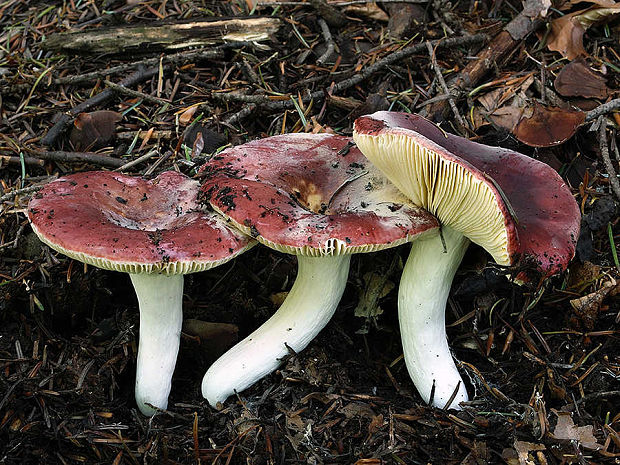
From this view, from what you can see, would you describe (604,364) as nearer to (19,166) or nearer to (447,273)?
(447,273)

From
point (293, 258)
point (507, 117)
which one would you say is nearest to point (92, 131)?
point (293, 258)

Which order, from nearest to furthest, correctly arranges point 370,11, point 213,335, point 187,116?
point 213,335, point 187,116, point 370,11

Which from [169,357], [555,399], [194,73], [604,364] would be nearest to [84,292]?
[169,357]

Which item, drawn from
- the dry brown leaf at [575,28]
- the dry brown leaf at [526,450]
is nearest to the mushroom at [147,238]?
the dry brown leaf at [526,450]

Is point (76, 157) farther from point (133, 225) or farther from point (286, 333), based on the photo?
point (286, 333)

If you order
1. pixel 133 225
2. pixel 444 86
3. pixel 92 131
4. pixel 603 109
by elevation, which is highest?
pixel 603 109

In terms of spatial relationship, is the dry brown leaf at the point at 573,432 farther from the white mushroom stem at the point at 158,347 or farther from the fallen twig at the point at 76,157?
the fallen twig at the point at 76,157

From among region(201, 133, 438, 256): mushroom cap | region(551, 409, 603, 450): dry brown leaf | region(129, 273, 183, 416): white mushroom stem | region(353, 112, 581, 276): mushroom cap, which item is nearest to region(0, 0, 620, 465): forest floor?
region(551, 409, 603, 450): dry brown leaf
